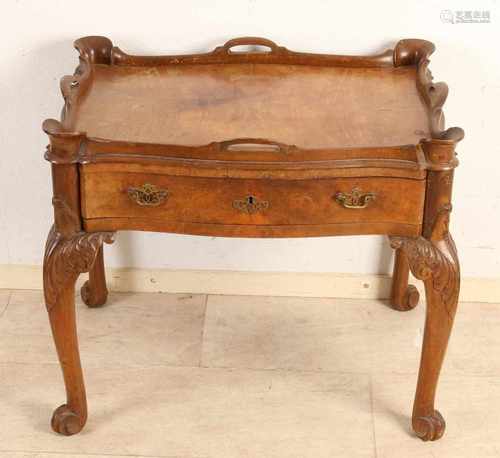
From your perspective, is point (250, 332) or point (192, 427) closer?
point (192, 427)

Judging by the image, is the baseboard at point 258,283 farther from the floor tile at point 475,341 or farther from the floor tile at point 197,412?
the floor tile at point 197,412

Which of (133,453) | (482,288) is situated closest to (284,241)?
(482,288)

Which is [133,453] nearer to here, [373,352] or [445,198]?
[373,352]

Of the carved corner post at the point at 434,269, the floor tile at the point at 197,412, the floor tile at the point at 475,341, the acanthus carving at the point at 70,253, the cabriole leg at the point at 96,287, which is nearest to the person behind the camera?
the carved corner post at the point at 434,269

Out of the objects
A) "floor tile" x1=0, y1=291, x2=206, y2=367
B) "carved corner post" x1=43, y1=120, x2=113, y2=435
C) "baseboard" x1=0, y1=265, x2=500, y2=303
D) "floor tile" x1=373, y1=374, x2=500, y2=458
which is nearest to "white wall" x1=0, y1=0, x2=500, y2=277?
"baseboard" x1=0, y1=265, x2=500, y2=303

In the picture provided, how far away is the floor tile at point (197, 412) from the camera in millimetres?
2043

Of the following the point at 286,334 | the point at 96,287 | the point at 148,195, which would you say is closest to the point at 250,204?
the point at 148,195

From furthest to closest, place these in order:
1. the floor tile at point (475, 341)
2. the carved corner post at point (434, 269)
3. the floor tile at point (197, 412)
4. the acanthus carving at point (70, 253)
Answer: the floor tile at point (475, 341), the floor tile at point (197, 412), the acanthus carving at point (70, 253), the carved corner post at point (434, 269)

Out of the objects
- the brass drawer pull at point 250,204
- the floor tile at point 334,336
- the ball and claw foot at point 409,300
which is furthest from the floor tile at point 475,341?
the brass drawer pull at point 250,204

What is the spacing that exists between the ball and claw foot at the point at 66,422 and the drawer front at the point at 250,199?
18.8 inches

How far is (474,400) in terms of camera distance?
2.19 m

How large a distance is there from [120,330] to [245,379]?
38cm

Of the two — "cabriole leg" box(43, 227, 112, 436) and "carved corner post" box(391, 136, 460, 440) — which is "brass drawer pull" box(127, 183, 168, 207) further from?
"carved corner post" box(391, 136, 460, 440)

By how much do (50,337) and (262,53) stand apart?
2.90ft
